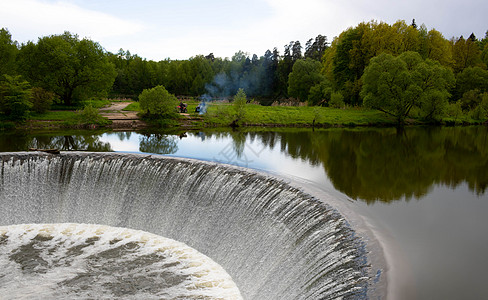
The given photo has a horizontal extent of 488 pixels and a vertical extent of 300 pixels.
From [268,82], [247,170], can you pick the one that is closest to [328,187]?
[247,170]

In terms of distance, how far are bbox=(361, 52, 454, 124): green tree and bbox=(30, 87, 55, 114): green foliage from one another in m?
30.7

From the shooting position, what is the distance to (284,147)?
73.0 feet

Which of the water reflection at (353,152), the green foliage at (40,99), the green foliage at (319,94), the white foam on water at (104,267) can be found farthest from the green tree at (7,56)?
the green foliage at (319,94)

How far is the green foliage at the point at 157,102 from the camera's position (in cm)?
3449

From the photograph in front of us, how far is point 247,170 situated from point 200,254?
3.58 m

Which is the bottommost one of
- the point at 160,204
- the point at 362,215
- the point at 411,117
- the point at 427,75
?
the point at 160,204

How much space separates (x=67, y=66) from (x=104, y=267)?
32.8 meters

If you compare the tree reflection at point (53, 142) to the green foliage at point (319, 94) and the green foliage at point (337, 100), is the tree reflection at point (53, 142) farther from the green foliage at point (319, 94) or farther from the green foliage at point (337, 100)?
the green foliage at point (319, 94)

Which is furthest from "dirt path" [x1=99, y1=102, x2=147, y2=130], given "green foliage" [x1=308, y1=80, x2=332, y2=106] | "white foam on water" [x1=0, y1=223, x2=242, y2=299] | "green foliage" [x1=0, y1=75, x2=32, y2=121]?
"green foliage" [x1=308, y1=80, x2=332, y2=106]

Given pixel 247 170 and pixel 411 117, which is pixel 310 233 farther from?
pixel 411 117

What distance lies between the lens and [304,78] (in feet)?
196

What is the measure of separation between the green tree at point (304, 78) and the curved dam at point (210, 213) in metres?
48.0

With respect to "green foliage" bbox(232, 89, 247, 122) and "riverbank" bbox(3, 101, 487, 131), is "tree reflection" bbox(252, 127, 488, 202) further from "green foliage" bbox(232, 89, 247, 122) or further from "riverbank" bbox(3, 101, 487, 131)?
"riverbank" bbox(3, 101, 487, 131)

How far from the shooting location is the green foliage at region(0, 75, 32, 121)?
99.3 ft
